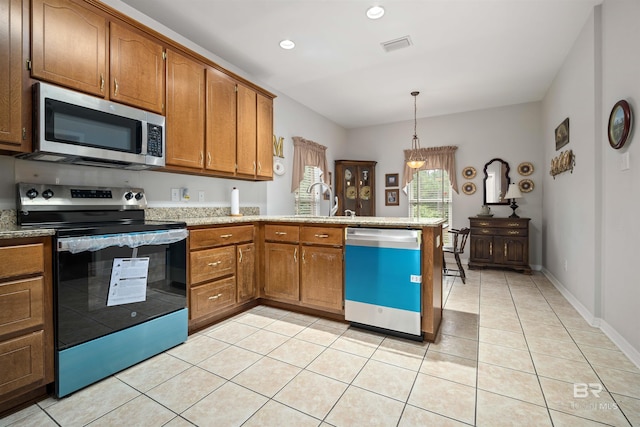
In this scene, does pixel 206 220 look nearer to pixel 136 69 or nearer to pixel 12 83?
pixel 136 69

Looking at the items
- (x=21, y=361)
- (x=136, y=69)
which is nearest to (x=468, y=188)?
(x=136, y=69)

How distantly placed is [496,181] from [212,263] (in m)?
5.00

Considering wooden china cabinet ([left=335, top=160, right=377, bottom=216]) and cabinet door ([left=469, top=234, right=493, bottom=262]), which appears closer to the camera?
cabinet door ([left=469, top=234, right=493, bottom=262])

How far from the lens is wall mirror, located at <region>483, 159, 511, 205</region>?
16.7 ft

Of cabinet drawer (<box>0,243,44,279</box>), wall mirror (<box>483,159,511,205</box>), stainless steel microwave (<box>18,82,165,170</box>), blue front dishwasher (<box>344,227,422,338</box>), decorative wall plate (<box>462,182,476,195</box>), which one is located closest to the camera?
cabinet drawer (<box>0,243,44,279</box>)

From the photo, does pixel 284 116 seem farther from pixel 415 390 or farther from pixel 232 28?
pixel 415 390

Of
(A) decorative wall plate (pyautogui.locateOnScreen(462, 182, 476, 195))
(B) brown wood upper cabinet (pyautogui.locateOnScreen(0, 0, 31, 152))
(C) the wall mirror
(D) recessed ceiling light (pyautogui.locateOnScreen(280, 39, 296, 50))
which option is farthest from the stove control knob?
(C) the wall mirror

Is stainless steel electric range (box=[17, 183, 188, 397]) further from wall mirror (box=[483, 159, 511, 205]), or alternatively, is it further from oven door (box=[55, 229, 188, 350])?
wall mirror (box=[483, 159, 511, 205])

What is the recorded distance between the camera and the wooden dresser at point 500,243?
4.48 m

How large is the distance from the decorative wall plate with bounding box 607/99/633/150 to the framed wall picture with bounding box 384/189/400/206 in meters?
3.79

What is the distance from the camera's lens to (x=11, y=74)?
Result: 1615 millimetres

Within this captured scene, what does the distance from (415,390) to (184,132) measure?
262cm

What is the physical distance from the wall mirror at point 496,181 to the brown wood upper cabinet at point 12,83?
5931mm

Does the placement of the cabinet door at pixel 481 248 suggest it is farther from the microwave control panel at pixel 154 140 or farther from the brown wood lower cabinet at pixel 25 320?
the brown wood lower cabinet at pixel 25 320
